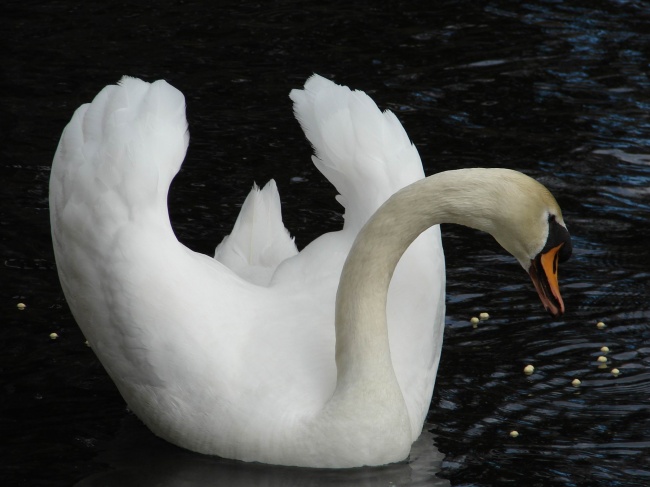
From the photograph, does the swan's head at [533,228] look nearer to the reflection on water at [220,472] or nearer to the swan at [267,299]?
the swan at [267,299]

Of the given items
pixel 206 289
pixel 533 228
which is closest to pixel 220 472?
pixel 206 289

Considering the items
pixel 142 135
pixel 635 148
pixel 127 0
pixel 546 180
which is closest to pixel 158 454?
pixel 142 135

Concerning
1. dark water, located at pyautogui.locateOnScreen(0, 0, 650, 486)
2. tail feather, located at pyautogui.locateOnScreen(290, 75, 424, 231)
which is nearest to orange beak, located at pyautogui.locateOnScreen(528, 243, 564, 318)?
dark water, located at pyautogui.locateOnScreen(0, 0, 650, 486)

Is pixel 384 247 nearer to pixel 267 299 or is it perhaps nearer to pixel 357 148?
pixel 267 299

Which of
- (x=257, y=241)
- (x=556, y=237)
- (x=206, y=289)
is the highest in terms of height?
(x=556, y=237)

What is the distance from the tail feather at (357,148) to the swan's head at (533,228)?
101 cm

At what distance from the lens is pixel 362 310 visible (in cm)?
538

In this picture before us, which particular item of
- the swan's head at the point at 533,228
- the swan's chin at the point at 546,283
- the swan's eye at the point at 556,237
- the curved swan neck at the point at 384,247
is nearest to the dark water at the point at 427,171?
the curved swan neck at the point at 384,247

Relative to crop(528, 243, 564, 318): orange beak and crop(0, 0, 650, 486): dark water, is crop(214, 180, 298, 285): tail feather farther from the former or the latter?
crop(528, 243, 564, 318): orange beak

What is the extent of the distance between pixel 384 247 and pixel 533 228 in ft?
1.96

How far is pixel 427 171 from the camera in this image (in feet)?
29.3

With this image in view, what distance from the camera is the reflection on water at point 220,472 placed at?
552 centimetres

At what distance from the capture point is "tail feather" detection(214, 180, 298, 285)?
263 inches

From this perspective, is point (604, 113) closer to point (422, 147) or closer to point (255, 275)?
point (422, 147)
